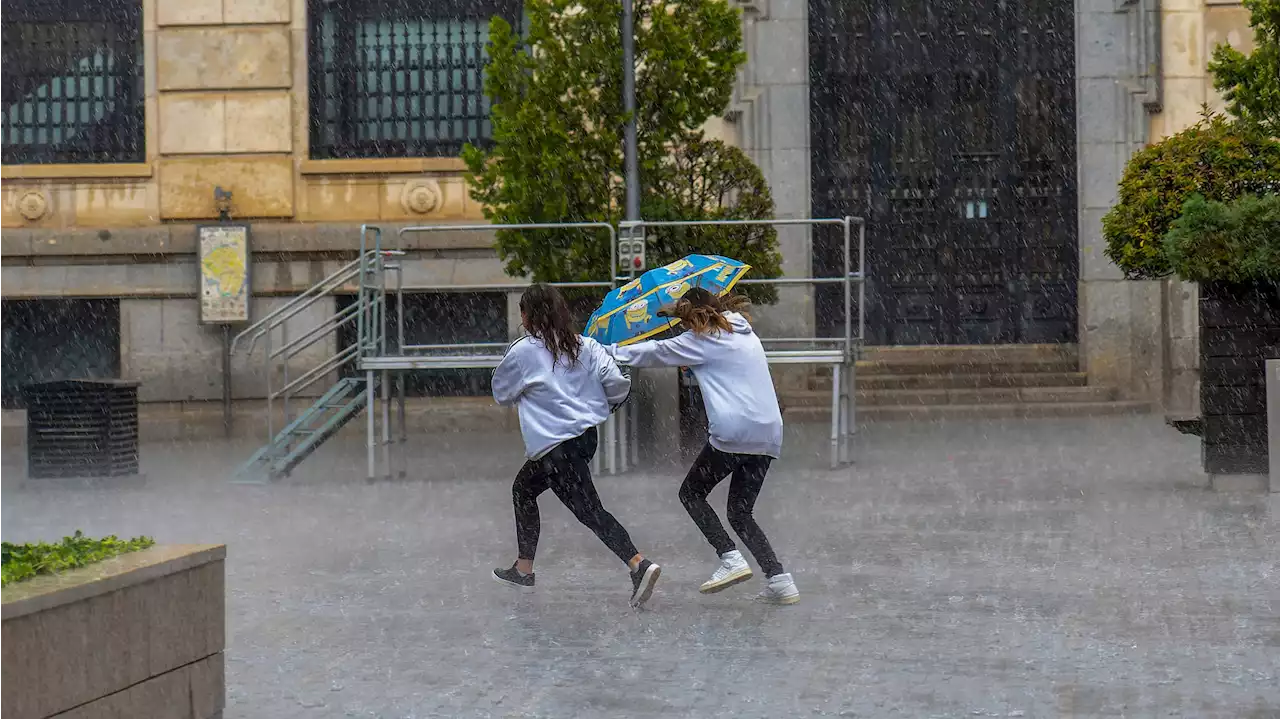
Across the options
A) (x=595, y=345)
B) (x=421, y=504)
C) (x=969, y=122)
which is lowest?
(x=421, y=504)

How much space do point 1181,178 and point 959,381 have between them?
725 centimetres

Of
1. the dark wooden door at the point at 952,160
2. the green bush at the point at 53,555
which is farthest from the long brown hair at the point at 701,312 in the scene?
the dark wooden door at the point at 952,160

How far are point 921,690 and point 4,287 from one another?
16.3 meters

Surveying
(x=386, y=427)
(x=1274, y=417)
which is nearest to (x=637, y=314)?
(x=1274, y=417)

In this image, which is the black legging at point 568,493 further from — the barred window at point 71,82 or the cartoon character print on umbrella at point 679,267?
the barred window at point 71,82

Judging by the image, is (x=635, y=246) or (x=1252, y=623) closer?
(x=1252, y=623)

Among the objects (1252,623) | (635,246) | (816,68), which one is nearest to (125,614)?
(1252,623)

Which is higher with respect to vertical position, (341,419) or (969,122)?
(969,122)

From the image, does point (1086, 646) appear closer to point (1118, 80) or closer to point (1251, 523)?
point (1251, 523)

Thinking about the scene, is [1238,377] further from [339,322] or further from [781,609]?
[339,322]

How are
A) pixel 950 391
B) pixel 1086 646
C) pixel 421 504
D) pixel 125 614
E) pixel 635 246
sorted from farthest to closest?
pixel 950 391, pixel 635 246, pixel 421 504, pixel 1086 646, pixel 125 614

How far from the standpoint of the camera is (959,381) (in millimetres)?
20375

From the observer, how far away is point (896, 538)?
10.8 m

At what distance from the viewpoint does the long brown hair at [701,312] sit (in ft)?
29.3
